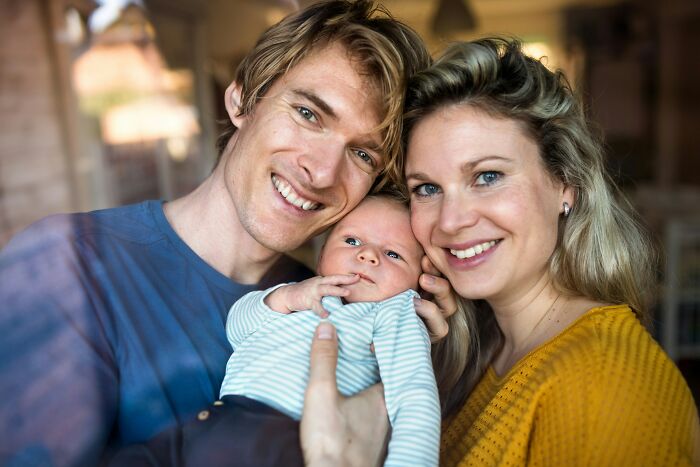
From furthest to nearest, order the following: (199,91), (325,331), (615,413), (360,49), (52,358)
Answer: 1. (199,91)
2. (360,49)
3. (325,331)
4. (615,413)
5. (52,358)

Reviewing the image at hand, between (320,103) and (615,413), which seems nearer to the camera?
(615,413)

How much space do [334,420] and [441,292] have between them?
1.41 feet

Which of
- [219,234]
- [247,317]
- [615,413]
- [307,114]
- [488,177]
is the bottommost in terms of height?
[615,413]

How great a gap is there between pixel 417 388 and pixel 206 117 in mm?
3813

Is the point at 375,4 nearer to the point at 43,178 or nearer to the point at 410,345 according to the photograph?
the point at 410,345

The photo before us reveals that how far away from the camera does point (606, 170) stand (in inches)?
52.4

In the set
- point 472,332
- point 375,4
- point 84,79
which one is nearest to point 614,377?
point 472,332

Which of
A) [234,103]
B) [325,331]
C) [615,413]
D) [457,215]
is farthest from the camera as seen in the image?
[234,103]

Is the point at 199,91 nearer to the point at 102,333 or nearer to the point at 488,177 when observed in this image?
the point at 488,177

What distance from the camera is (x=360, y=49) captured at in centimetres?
131

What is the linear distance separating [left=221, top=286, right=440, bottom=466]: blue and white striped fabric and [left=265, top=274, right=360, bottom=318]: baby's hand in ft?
0.06

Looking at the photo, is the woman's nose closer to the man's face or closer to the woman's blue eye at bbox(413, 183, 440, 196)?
the woman's blue eye at bbox(413, 183, 440, 196)

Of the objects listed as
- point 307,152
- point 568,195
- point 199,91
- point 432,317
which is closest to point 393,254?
point 432,317

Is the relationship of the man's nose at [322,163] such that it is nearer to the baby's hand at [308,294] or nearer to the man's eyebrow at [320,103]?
the man's eyebrow at [320,103]
